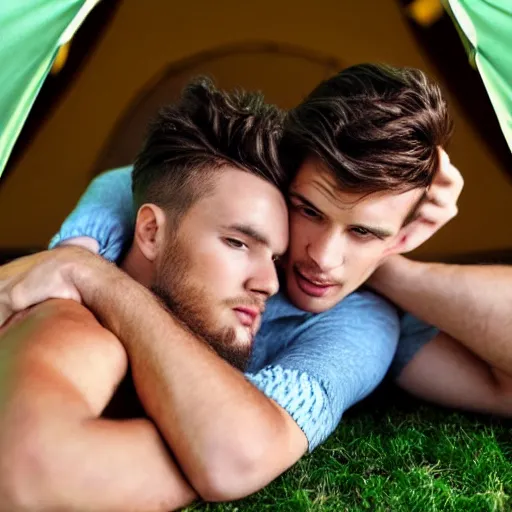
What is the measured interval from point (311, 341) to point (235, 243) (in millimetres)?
280

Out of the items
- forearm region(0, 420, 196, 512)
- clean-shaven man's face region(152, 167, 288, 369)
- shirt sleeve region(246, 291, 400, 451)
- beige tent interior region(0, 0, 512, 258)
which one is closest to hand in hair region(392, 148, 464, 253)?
shirt sleeve region(246, 291, 400, 451)

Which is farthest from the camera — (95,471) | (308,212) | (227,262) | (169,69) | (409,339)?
(169,69)

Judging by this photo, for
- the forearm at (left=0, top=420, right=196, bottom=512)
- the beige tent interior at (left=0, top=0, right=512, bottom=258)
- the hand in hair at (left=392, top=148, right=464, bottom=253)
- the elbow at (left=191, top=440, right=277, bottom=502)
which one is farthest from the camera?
the beige tent interior at (left=0, top=0, right=512, bottom=258)

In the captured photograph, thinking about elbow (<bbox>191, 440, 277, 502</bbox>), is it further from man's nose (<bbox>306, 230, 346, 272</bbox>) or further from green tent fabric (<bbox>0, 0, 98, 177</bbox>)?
green tent fabric (<bbox>0, 0, 98, 177</bbox>)

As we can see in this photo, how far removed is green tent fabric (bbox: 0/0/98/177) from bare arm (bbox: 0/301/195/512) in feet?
1.75

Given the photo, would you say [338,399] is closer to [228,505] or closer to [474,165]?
[228,505]

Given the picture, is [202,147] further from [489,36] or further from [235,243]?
[489,36]

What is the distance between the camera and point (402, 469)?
1.63m

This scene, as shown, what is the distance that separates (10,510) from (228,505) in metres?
0.41

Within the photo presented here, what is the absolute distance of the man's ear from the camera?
6.07 ft

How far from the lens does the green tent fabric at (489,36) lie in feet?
5.55

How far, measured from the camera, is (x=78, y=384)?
4.56ft

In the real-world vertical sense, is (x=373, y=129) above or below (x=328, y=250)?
above

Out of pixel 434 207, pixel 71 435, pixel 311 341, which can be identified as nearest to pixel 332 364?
pixel 311 341
